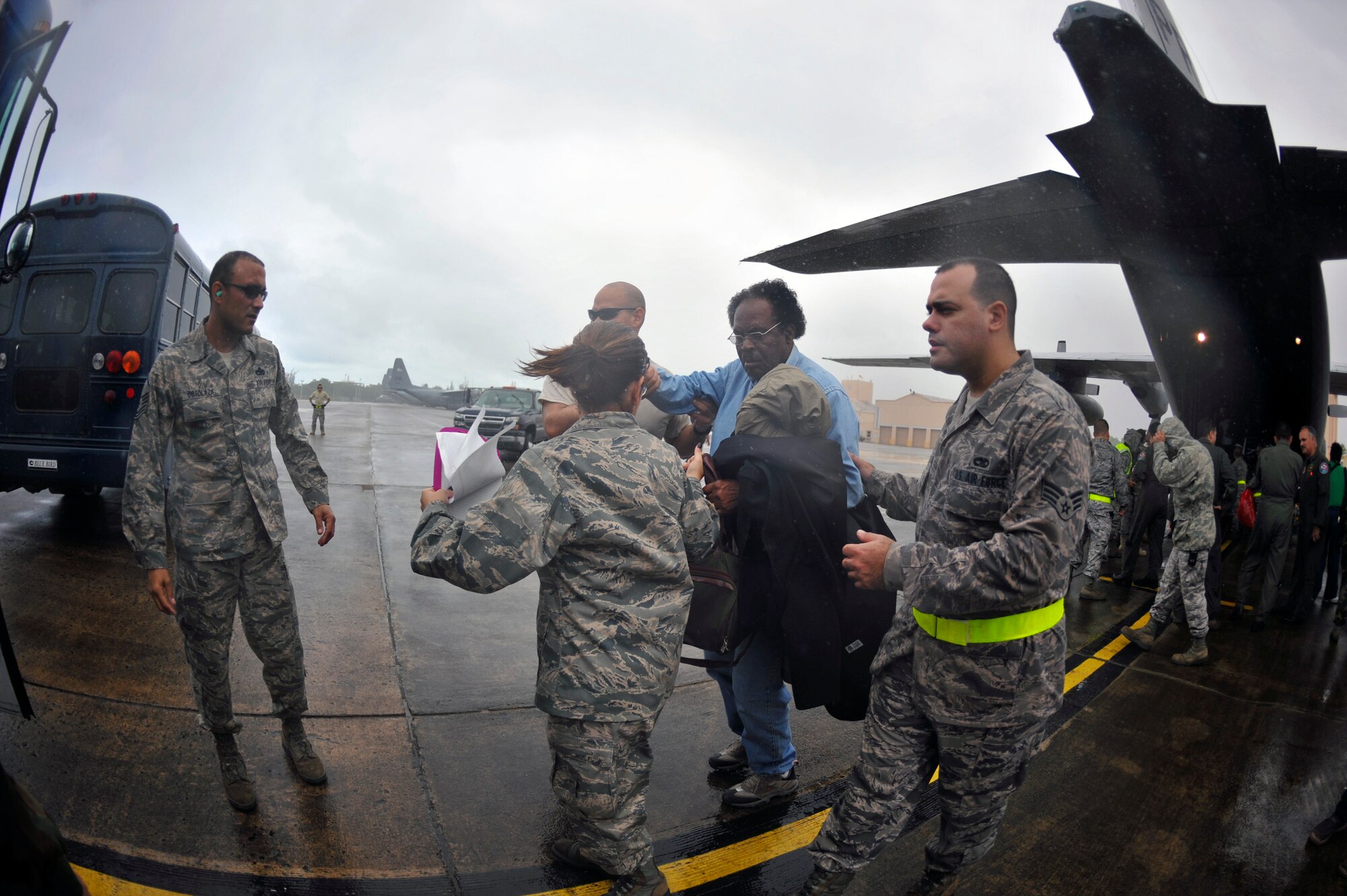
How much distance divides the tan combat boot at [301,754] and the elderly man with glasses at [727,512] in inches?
63.2

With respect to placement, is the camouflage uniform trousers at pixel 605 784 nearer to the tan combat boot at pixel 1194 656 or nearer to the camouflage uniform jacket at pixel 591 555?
the camouflage uniform jacket at pixel 591 555

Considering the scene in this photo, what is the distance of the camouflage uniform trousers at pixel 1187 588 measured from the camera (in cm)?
531

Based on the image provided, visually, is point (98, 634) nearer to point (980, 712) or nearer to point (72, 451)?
point (72, 451)

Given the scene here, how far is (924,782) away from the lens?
6.63 feet

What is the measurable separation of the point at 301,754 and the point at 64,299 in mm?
5540

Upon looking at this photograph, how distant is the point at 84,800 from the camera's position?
99.6 inches

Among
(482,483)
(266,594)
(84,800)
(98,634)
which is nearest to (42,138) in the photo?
(482,483)

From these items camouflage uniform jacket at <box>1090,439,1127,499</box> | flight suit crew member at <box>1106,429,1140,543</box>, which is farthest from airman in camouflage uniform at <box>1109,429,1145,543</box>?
camouflage uniform jacket at <box>1090,439,1127,499</box>

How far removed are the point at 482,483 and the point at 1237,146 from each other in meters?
6.81

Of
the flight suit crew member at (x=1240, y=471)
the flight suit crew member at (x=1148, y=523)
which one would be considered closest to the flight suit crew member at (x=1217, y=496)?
the flight suit crew member at (x=1240, y=471)

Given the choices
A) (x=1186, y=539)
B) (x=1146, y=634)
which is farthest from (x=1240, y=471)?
(x=1146, y=634)

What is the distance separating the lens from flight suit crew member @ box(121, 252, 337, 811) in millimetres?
2588

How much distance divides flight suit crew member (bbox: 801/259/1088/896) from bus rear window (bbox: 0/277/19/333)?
667cm

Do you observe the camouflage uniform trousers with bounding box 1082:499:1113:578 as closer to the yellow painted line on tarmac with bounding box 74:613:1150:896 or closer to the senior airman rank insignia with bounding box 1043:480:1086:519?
the yellow painted line on tarmac with bounding box 74:613:1150:896
